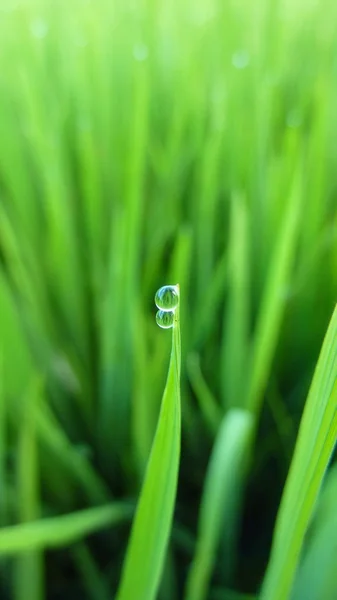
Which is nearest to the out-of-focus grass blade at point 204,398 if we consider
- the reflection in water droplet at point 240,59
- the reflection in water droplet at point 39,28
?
the reflection in water droplet at point 240,59

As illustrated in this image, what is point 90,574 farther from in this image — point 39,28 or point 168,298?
point 39,28

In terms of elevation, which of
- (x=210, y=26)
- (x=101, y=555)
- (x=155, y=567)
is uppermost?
(x=210, y=26)

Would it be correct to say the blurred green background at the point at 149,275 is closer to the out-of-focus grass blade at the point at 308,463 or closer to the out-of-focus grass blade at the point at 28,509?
the out-of-focus grass blade at the point at 28,509

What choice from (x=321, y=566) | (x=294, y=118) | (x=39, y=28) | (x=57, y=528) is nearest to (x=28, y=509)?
(x=57, y=528)

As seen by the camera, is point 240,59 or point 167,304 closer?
point 167,304

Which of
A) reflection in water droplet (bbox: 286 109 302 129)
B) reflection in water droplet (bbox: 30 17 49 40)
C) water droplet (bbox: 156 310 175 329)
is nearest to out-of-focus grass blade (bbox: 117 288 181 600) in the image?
water droplet (bbox: 156 310 175 329)

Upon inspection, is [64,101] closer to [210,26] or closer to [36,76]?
[36,76]

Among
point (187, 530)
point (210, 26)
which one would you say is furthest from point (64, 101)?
point (187, 530)
